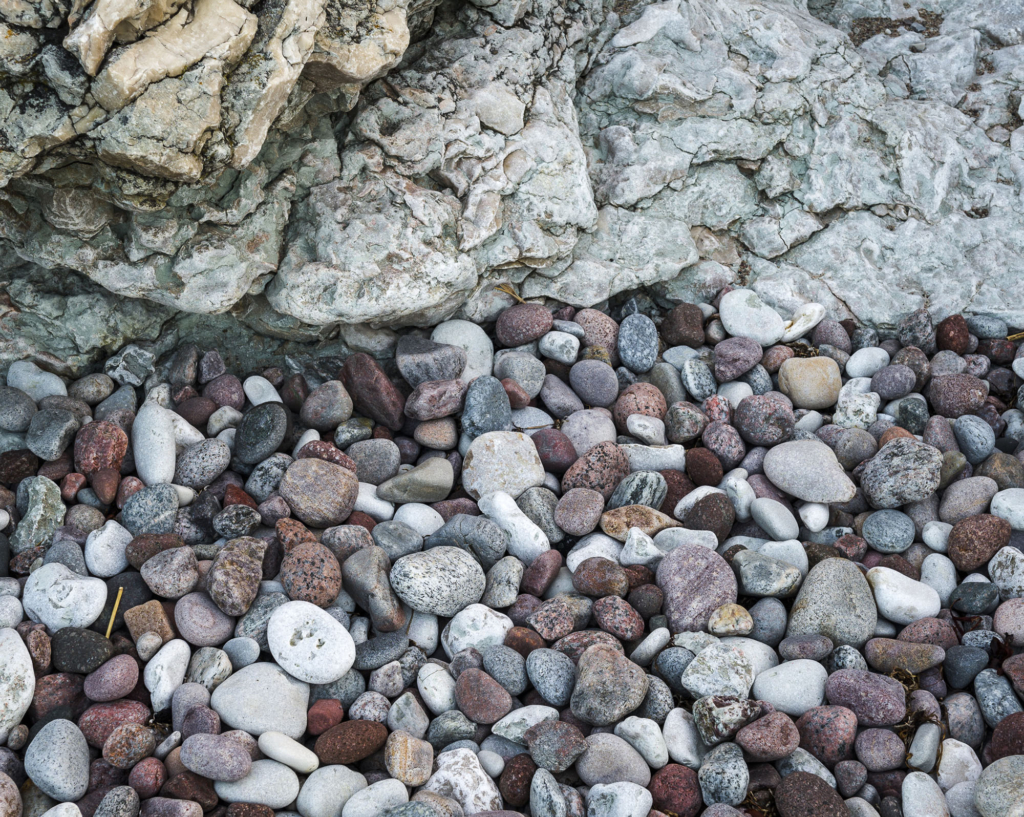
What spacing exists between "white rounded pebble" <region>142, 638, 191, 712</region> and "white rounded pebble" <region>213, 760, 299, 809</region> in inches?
15.0

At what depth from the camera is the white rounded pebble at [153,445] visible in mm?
3209

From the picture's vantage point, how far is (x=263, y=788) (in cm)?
236

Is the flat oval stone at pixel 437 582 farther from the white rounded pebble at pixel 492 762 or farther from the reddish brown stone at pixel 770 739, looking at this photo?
the reddish brown stone at pixel 770 739

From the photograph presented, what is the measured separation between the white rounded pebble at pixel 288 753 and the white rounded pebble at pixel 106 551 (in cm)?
95

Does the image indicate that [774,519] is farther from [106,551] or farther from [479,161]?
[106,551]

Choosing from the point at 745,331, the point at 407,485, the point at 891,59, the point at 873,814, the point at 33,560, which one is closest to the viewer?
the point at 873,814

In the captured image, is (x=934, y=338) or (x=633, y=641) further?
(x=934, y=338)

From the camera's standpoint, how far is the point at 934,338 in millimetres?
4125

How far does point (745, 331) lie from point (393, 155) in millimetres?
1992

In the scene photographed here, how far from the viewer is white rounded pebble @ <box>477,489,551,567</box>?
3.14 m

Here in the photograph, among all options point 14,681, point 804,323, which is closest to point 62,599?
point 14,681

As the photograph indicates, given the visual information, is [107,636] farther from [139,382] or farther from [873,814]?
Result: [873,814]

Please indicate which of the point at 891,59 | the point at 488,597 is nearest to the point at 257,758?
the point at 488,597

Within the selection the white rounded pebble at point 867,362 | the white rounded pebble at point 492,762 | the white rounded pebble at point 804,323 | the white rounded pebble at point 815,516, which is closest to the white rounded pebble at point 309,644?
the white rounded pebble at point 492,762
